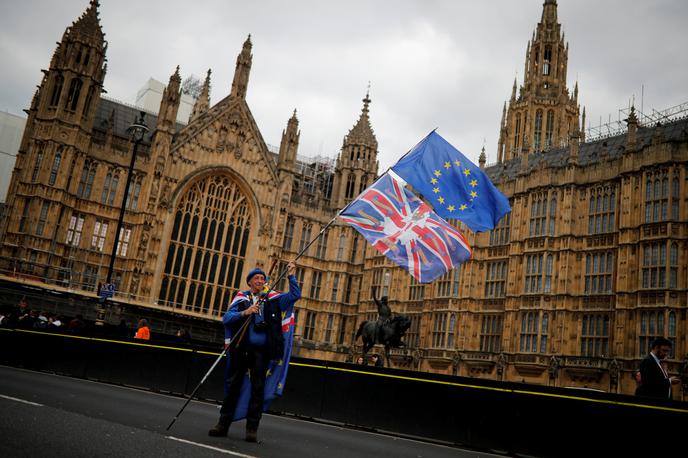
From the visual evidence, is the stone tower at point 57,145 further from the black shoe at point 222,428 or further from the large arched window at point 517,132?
the large arched window at point 517,132

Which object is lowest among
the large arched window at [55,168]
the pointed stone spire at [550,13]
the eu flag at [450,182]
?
the eu flag at [450,182]

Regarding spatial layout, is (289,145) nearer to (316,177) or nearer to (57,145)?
(316,177)

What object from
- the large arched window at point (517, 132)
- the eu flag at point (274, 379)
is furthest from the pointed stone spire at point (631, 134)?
the large arched window at point (517, 132)

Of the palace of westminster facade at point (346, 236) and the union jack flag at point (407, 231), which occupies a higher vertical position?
the palace of westminster facade at point (346, 236)

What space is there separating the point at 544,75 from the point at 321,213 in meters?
34.0

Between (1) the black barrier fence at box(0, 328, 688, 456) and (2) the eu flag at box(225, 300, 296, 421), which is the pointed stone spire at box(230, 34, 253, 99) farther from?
(2) the eu flag at box(225, 300, 296, 421)

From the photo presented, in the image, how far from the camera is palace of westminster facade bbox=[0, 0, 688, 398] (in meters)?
30.5

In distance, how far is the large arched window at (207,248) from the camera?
4147cm

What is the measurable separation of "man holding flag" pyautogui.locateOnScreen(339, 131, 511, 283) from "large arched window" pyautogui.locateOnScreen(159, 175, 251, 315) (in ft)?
106

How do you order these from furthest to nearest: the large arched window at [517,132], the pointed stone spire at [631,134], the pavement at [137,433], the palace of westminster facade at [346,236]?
the large arched window at [517,132] → the pointed stone spire at [631,134] → the palace of westminster facade at [346,236] → the pavement at [137,433]

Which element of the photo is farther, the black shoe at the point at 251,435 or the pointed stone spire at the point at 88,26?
the pointed stone spire at the point at 88,26

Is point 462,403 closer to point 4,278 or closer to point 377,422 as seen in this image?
point 377,422

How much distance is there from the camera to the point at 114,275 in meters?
38.9

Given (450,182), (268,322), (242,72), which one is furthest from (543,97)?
(268,322)
